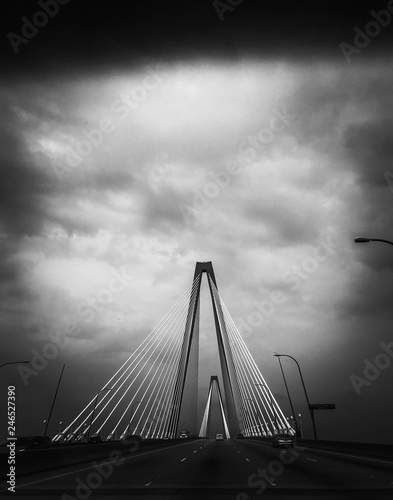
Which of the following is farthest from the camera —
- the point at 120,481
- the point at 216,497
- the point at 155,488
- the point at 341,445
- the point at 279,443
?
the point at 279,443

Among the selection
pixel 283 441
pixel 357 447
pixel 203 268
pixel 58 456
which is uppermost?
pixel 203 268

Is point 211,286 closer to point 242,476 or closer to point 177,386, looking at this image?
point 177,386

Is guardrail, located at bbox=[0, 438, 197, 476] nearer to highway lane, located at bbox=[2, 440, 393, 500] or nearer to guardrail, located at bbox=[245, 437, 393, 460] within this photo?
highway lane, located at bbox=[2, 440, 393, 500]

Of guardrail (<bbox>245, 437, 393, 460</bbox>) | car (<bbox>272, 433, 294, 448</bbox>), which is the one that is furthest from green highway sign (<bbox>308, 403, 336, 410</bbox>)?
car (<bbox>272, 433, 294, 448</bbox>)

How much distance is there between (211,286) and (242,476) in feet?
145

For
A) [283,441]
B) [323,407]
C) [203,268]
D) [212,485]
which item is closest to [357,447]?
[283,441]

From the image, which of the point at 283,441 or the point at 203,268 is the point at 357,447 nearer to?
the point at 283,441

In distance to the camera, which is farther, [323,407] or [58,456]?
[323,407]

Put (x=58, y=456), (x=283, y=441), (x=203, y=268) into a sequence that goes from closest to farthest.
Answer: (x=58, y=456) → (x=283, y=441) → (x=203, y=268)

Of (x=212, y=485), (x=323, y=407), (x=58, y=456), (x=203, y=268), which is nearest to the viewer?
(x=212, y=485)

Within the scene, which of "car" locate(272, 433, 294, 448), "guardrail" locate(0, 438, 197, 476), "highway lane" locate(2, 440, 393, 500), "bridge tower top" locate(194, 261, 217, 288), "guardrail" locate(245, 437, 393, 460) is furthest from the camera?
"bridge tower top" locate(194, 261, 217, 288)

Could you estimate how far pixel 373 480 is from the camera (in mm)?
15031

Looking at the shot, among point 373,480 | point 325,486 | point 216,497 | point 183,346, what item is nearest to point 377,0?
point 216,497

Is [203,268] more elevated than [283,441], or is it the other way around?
[203,268]
